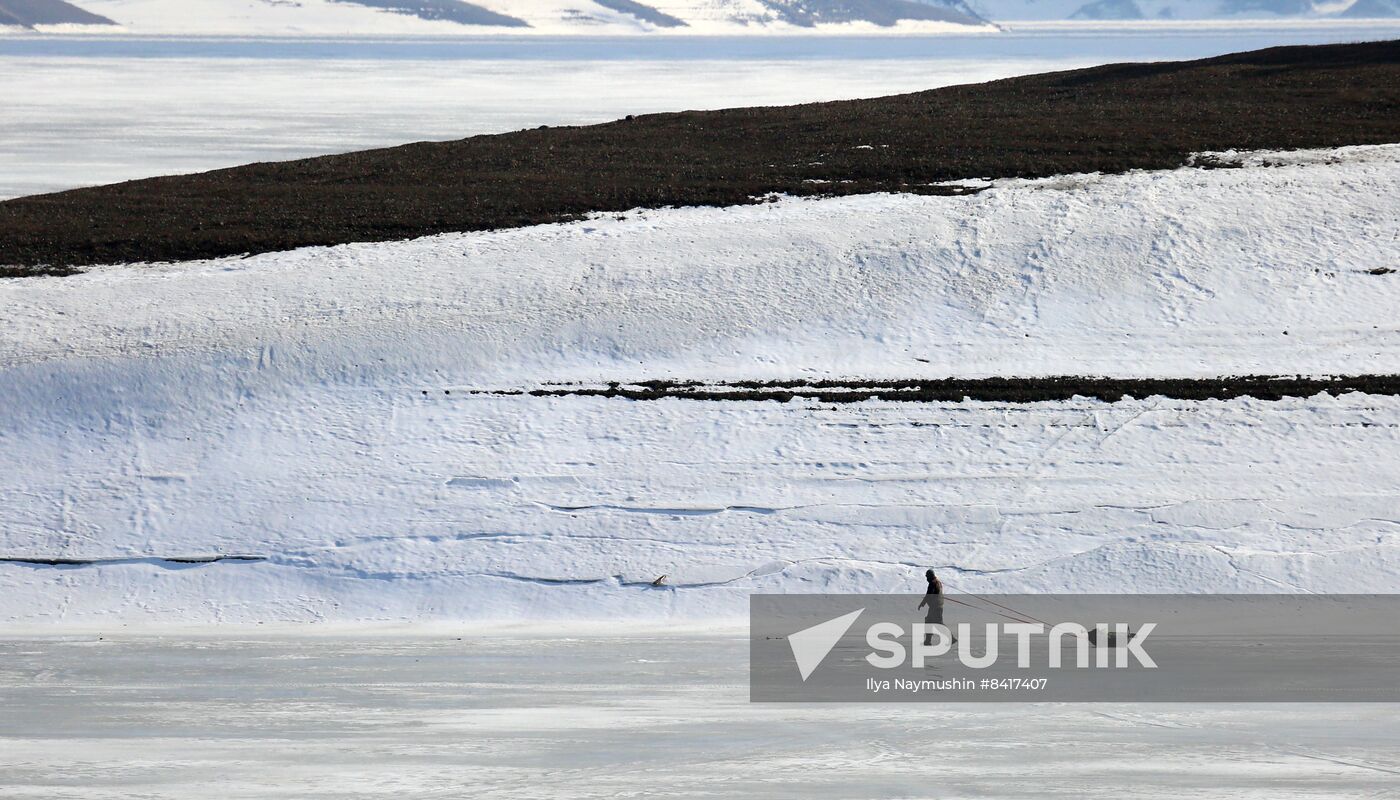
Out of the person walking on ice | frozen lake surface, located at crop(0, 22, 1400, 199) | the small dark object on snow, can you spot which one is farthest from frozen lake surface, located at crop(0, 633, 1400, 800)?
frozen lake surface, located at crop(0, 22, 1400, 199)

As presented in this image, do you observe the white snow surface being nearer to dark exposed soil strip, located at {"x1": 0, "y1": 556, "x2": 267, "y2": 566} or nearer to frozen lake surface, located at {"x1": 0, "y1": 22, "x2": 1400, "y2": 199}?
dark exposed soil strip, located at {"x1": 0, "y1": 556, "x2": 267, "y2": 566}

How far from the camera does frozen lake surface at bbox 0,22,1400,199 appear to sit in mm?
45562

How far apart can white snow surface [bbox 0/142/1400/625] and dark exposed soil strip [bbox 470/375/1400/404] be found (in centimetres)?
28

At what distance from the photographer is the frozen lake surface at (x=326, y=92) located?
45.6 metres

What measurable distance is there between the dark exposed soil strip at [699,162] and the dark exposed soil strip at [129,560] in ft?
27.3

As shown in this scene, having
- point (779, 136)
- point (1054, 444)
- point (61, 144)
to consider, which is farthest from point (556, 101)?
point (1054, 444)

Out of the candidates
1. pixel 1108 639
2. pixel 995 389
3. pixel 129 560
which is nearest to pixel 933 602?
pixel 1108 639

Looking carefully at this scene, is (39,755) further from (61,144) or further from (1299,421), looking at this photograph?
(61,144)

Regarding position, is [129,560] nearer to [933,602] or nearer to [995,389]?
[933,602]

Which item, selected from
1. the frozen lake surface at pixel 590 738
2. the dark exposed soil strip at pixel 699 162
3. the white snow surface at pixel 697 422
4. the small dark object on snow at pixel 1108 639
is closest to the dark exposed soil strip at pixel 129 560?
the white snow surface at pixel 697 422

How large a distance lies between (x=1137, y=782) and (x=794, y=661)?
3.34 m

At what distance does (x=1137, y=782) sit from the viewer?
9367 millimetres

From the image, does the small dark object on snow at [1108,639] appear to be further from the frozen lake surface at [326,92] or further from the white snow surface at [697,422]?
the frozen lake surface at [326,92]

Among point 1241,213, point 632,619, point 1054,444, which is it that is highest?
point 1241,213
